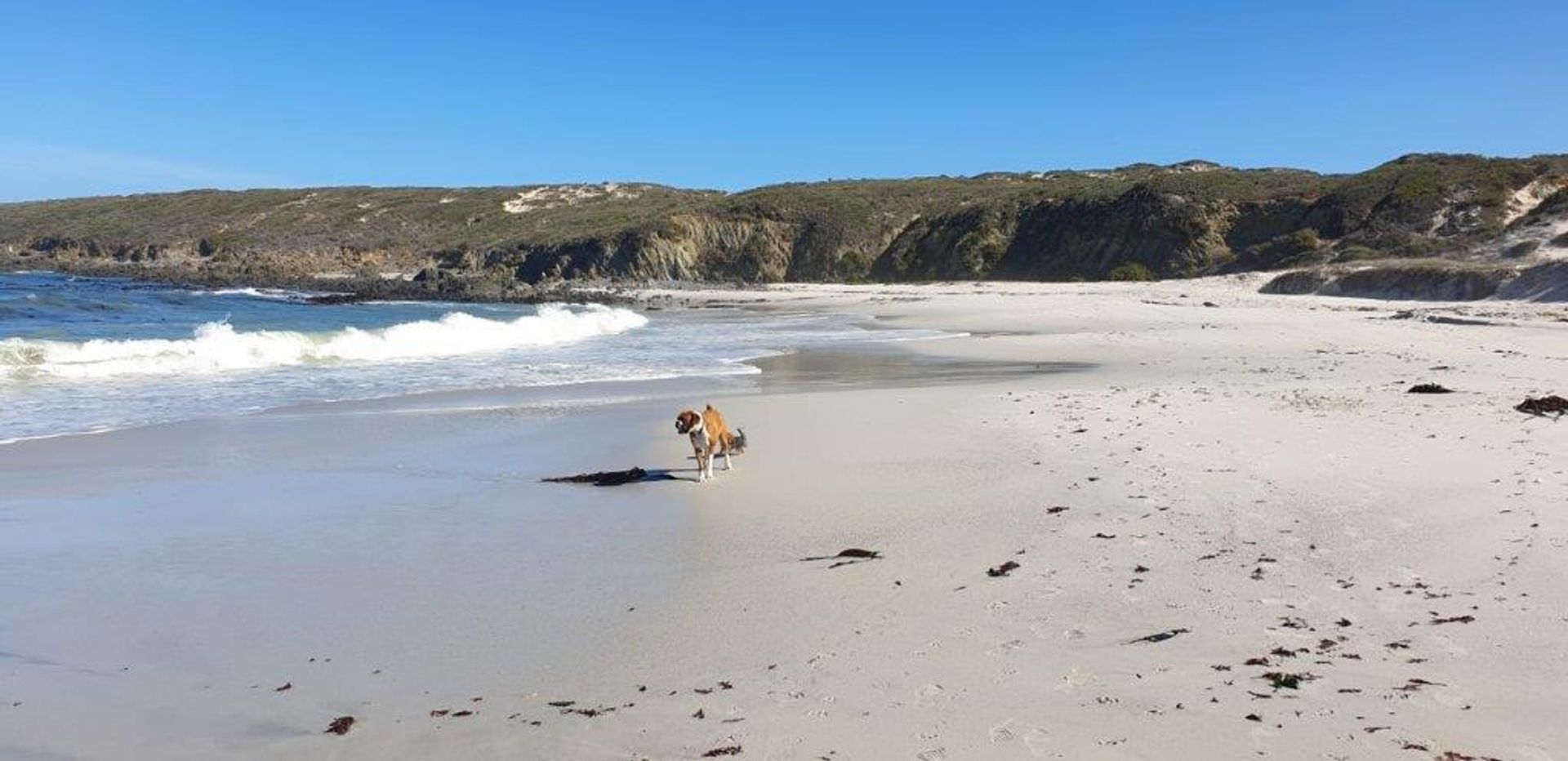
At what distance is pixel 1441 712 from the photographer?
10.6ft

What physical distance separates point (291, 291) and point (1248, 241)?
1606 inches

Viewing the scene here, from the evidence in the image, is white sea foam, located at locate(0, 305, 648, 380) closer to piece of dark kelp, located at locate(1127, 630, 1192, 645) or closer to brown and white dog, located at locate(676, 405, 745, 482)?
brown and white dog, located at locate(676, 405, 745, 482)

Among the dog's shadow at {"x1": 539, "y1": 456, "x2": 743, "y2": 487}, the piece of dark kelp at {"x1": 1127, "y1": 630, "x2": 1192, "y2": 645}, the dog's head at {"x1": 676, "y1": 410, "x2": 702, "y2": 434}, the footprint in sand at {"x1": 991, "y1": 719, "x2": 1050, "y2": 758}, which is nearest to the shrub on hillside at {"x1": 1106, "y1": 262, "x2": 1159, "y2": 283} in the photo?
the dog's shadow at {"x1": 539, "y1": 456, "x2": 743, "y2": 487}

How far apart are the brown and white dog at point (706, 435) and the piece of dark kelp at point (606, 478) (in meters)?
0.38

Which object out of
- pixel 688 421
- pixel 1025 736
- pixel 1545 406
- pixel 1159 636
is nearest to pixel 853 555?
pixel 1159 636

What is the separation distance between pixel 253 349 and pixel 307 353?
1026mm

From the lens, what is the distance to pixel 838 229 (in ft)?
208

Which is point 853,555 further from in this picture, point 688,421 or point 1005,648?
point 688,421

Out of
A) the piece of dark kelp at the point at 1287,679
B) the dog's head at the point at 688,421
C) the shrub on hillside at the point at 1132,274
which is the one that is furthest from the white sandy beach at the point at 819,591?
the shrub on hillside at the point at 1132,274

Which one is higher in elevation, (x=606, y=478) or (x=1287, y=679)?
(x=1287, y=679)

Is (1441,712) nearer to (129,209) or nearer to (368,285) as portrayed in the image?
(368,285)

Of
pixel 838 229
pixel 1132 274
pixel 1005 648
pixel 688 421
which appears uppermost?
pixel 838 229

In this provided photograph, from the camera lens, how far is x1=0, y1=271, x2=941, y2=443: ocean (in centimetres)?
1279

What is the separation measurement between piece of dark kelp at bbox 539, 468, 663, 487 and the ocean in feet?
17.8
